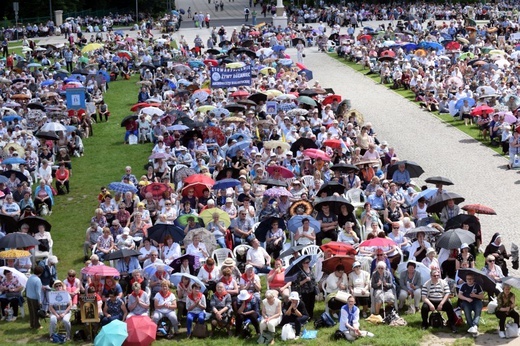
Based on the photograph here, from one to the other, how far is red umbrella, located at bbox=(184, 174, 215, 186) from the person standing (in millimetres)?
5773

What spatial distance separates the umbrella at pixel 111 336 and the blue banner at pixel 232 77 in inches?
710

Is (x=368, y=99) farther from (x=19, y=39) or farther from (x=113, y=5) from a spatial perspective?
(x=113, y=5)

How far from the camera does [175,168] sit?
26422mm

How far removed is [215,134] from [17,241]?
9545 millimetres

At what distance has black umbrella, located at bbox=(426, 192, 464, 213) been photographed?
73.5 feet

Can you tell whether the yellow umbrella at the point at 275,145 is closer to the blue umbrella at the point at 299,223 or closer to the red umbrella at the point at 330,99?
the blue umbrella at the point at 299,223

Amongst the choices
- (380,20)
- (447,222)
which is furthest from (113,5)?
(447,222)

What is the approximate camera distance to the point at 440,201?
73.6ft

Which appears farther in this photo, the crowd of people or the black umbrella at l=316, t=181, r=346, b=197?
the black umbrella at l=316, t=181, r=346, b=197

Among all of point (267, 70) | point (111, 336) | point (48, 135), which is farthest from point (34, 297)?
point (267, 70)

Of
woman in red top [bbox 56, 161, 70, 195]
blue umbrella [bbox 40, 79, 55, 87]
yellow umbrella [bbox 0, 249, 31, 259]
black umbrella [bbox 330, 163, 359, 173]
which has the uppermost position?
black umbrella [bbox 330, 163, 359, 173]

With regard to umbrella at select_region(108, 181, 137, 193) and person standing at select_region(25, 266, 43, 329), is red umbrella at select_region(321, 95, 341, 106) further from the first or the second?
person standing at select_region(25, 266, 43, 329)

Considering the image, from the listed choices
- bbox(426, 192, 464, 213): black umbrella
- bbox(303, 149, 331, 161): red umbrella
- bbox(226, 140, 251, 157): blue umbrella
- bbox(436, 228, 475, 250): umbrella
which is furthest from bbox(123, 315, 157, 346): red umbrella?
bbox(226, 140, 251, 157): blue umbrella

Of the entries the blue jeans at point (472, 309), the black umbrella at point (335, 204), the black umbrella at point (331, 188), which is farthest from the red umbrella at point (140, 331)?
the black umbrella at point (331, 188)
